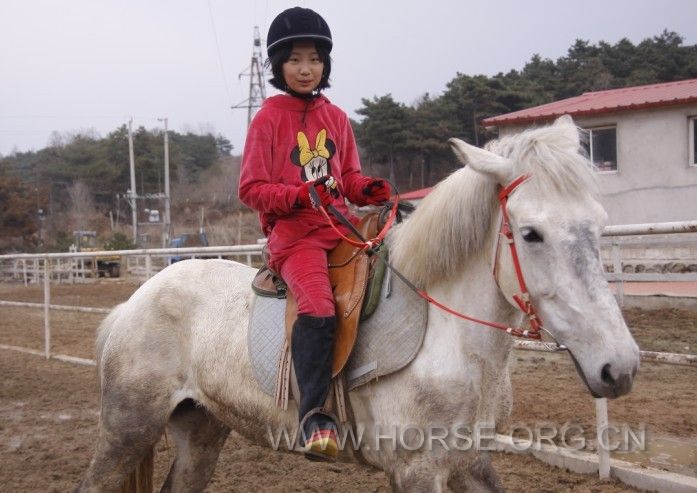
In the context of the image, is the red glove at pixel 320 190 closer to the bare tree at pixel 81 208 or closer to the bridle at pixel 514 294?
the bridle at pixel 514 294

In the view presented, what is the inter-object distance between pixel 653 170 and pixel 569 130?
1594 cm

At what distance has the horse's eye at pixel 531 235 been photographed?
205cm

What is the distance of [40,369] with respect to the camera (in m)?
8.46

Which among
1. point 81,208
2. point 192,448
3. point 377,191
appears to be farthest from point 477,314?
point 81,208

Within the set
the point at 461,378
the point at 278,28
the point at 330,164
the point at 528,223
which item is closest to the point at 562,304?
the point at 528,223

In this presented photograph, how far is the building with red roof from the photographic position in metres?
16.1

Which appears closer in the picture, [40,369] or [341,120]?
[341,120]

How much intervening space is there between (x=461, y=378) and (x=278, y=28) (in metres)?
1.75

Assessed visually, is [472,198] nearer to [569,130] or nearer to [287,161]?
[569,130]

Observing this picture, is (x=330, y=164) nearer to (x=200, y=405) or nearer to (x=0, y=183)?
(x=200, y=405)

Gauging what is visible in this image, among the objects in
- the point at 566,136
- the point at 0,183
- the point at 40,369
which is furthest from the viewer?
the point at 0,183

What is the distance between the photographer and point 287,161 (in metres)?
2.89

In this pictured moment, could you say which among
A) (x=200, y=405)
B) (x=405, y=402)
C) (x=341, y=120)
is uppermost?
(x=341, y=120)

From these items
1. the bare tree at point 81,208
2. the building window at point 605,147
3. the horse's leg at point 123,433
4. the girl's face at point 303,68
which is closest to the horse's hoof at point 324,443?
the horse's leg at point 123,433
